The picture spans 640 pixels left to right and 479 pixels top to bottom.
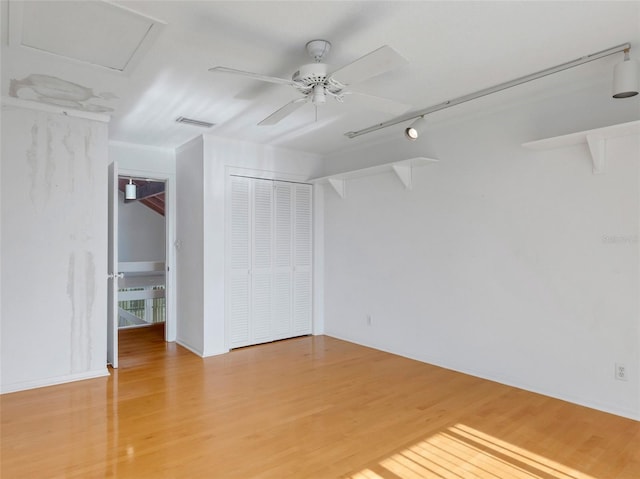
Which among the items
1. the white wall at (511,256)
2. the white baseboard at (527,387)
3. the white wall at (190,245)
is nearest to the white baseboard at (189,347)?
the white wall at (190,245)

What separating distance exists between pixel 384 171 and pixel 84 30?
3.24 metres

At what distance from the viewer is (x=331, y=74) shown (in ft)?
7.43

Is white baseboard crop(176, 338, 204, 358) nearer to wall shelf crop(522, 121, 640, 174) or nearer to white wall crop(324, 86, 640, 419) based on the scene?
white wall crop(324, 86, 640, 419)

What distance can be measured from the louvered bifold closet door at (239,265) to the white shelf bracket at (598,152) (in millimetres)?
3589

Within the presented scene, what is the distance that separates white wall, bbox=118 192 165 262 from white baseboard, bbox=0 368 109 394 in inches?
160

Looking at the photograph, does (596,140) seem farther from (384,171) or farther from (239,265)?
(239,265)

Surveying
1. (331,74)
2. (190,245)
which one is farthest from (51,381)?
(331,74)

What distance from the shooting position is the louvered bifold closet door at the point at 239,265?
15.8ft

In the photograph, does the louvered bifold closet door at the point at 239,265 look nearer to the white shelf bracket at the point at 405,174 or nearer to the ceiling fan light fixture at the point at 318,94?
the white shelf bracket at the point at 405,174

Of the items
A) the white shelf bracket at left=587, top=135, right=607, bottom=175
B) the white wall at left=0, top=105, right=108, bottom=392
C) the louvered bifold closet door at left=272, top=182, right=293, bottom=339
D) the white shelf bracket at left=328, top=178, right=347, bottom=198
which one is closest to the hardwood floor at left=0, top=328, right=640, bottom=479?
the white wall at left=0, top=105, right=108, bottom=392

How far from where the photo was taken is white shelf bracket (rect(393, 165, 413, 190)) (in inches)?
172

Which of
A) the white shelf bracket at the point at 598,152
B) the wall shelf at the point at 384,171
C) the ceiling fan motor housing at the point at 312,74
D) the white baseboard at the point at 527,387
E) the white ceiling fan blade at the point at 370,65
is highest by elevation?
the ceiling fan motor housing at the point at 312,74

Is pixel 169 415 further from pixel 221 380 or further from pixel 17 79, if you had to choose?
pixel 17 79

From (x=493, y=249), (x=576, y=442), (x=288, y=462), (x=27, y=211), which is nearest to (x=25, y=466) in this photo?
(x=288, y=462)
